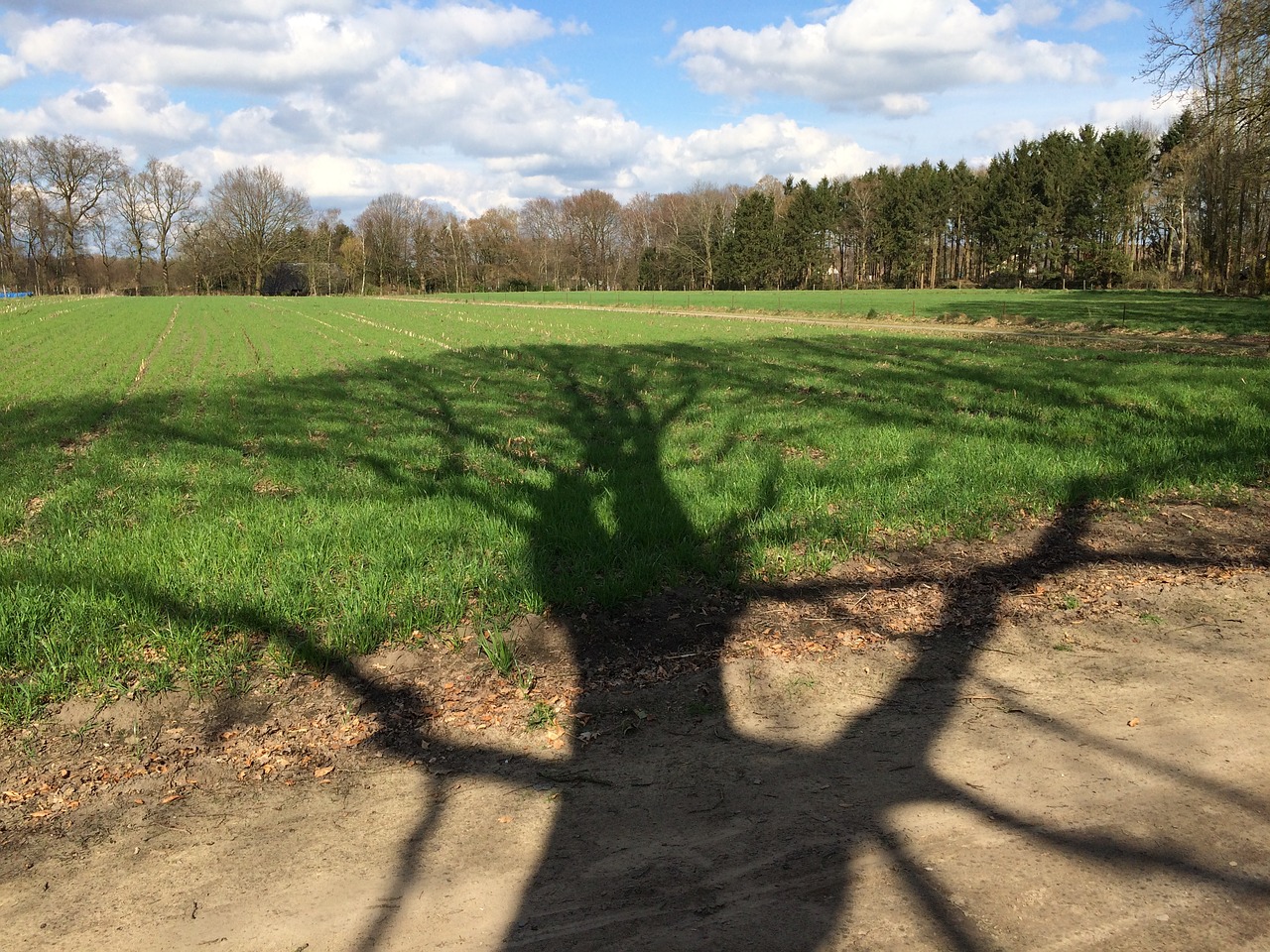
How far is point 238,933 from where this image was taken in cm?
288

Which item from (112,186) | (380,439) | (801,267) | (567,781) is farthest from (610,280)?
(567,781)

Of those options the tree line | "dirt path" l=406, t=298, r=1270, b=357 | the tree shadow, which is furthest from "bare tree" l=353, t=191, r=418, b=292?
the tree shadow

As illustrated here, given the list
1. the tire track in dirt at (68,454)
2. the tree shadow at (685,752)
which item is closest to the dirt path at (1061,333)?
the tree shadow at (685,752)

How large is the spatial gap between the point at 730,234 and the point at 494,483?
97456 millimetres

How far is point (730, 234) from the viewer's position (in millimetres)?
100688

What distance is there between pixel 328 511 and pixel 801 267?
99.5 m

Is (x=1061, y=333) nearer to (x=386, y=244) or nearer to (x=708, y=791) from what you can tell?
(x=708, y=791)

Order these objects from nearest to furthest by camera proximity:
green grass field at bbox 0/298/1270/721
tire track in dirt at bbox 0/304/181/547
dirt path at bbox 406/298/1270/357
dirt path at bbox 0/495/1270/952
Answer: dirt path at bbox 0/495/1270/952, green grass field at bbox 0/298/1270/721, tire track in dirt at bbox 0/304/181/547, dirt path at bbox 406/298/1270/357

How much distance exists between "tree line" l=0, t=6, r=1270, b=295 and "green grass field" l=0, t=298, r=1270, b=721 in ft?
136

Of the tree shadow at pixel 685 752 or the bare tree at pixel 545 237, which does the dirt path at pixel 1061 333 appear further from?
the bare tree at pixel 545 237

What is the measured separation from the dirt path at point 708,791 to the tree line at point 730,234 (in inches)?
1929

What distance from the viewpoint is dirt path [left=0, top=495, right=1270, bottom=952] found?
2865 mm

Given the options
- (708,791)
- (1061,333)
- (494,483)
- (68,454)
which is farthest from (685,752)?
(1061,333)

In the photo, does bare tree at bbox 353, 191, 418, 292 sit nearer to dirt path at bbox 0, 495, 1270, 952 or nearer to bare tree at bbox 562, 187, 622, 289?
Result: bare tree at bbox 562, 187, 622, 289
